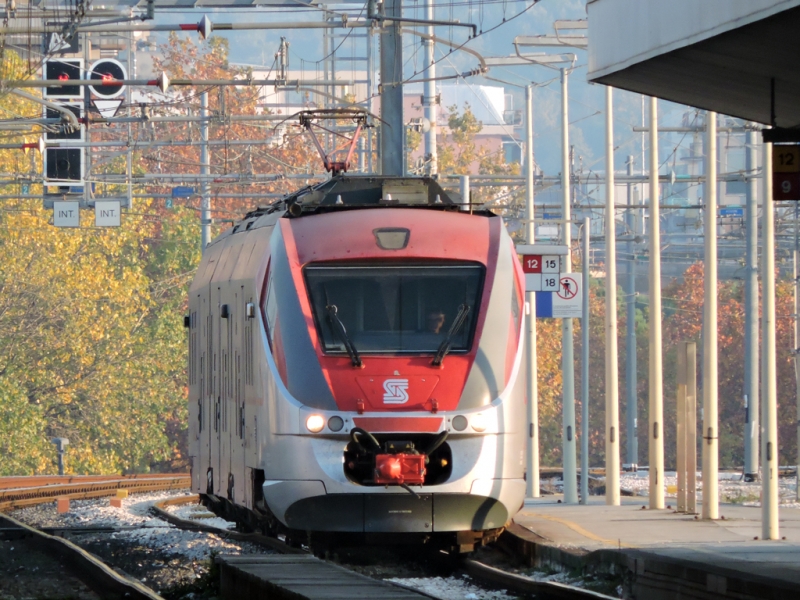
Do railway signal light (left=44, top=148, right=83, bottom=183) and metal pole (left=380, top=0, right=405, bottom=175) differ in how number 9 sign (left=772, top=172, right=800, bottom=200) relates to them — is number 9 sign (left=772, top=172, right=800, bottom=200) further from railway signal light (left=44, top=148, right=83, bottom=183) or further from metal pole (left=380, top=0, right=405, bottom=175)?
railway signal light (left=44, top=148, right=83, bottom=183)

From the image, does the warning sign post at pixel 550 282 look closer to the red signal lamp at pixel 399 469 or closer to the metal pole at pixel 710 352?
the metal pole at pixel 710 352

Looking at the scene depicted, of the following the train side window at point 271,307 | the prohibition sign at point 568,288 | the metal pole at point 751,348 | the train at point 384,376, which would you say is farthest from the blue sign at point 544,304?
the metal pole at point 751,348

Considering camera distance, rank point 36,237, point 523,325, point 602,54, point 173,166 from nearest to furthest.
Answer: point 602,54 → point 523,325 → point 36,237 → point 173,166

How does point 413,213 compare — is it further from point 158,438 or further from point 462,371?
point 158,438

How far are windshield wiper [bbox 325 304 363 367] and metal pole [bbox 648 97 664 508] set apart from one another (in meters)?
7.24

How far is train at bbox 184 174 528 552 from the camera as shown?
12.3 metres

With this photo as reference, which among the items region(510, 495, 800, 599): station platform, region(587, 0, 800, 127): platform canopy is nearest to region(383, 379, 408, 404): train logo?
region(510, 495, 800, 599): station platform

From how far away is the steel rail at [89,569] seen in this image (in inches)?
429

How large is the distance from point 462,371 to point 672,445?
5821cm

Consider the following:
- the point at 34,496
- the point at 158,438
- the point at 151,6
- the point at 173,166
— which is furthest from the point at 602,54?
the point at 173,166

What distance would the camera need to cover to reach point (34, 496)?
25828 millimetres

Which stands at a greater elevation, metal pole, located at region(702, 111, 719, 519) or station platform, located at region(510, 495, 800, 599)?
metal pole, located at region(702, 111, 719, 519)

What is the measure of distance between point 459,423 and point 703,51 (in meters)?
3.69

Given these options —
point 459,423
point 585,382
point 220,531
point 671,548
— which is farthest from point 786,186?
point 585,382
